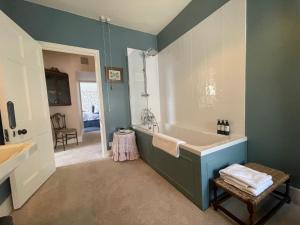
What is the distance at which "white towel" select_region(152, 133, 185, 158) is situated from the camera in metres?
1.72

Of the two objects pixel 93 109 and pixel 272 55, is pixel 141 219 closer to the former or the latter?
pixel 272 55

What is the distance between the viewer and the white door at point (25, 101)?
1.56m

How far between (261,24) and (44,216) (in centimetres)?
306

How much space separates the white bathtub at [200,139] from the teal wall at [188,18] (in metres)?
1.76

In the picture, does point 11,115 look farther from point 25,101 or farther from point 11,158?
point 11,158

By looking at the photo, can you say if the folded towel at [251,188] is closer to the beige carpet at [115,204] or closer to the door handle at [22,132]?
the beige carpet at [115,204]

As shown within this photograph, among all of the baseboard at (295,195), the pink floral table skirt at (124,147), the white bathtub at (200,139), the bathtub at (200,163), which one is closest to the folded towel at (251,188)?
the bathtub at (200,163)

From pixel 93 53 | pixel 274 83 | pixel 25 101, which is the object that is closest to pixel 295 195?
pixel 274 83

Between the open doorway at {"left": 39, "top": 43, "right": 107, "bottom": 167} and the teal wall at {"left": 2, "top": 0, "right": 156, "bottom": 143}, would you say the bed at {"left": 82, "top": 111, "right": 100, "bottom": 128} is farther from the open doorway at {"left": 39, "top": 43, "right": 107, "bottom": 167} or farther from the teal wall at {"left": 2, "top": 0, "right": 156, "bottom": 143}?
the teal wall at {"left": 2, "top": 0, "right": 156, "bottom": 143}

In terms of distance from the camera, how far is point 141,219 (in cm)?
141

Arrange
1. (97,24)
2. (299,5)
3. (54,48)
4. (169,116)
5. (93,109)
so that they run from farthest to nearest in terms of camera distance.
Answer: (93,109)
(169,116)
(97,24)
(54,48)
(299,5)

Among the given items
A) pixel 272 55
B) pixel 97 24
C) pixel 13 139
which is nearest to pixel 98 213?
pixel 13 139

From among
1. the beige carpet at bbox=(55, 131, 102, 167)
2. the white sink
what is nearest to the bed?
the beige carpet at bbox=(55, 131, 102, 167)

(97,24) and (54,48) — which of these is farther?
(97,24)
